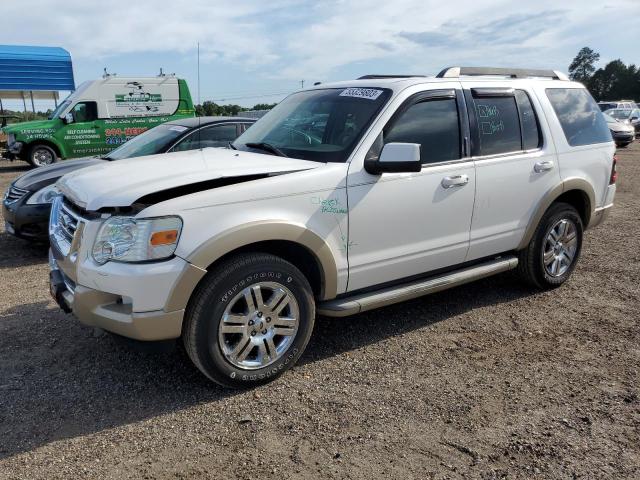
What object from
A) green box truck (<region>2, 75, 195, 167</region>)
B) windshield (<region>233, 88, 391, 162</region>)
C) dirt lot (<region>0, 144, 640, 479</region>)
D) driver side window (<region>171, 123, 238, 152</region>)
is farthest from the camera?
green box truck (<region>2, 75, 195, 167</region>)

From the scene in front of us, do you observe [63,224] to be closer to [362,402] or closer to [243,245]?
[243,245]

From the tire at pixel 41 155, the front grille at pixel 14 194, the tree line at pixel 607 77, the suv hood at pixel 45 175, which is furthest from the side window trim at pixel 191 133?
the tree line at pixel 607 77

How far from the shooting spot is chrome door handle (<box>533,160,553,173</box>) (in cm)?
459

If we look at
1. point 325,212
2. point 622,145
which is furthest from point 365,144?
point 622,145

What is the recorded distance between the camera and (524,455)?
2748mm

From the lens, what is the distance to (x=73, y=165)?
686 centimetres

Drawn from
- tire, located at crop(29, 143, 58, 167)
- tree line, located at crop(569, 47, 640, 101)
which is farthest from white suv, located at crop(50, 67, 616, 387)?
tree line, located at crop(569, 47, 640, 101)

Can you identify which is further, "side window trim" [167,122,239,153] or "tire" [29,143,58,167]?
"tire" [29,143,58,167]

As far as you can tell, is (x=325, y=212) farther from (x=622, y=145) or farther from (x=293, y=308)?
(x=622, y=145)

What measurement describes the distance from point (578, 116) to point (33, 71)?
23352mm

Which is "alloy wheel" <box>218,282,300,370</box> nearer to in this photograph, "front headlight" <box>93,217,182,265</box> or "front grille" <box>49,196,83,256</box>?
"front headlight" <box>93,217,182,265</box>

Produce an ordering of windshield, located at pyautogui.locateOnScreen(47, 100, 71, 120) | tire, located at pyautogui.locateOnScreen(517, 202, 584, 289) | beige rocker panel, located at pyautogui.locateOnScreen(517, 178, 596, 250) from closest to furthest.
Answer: beige rocker panel, located at pyautogui.locateOnScreen(517, 178, 596, 250) < tire, located at pyautogui.locateOnScreen(517, 202, 584, 289) < windshield, located at pyautogui.locateOnScreen(47, 100, 71, 120)

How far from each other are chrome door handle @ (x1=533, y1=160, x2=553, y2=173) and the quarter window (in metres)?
0.91

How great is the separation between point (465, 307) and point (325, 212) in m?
2.03
